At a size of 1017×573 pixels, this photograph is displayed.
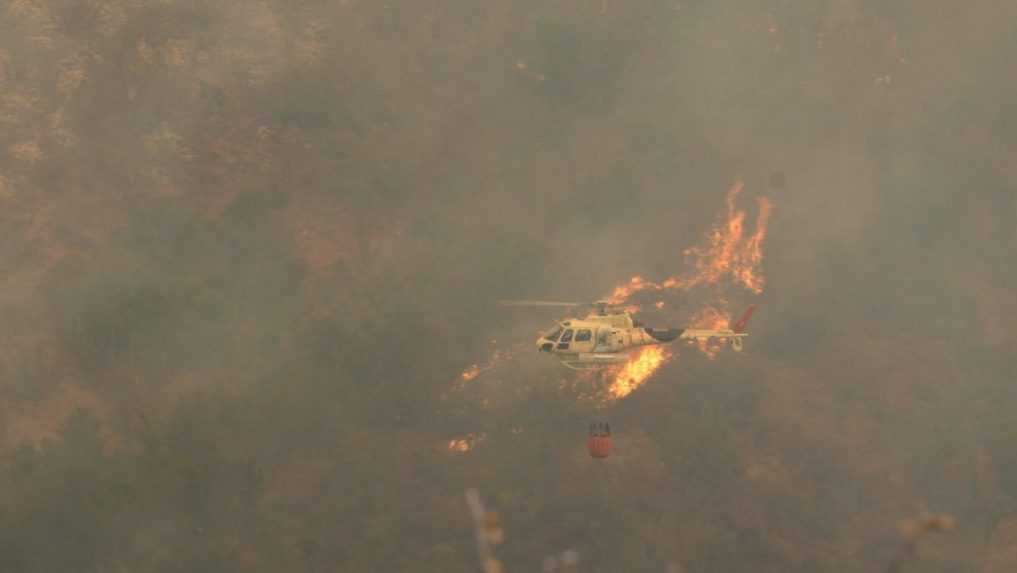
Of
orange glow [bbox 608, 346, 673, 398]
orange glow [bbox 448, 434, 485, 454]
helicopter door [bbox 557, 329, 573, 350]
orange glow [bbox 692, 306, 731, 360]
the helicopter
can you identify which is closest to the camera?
helicopter door [bbox 557, 329, 573, 350]

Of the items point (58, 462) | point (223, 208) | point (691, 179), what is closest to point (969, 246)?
point (691, 179)

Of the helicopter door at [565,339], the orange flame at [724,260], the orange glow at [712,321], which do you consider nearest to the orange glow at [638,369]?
the orange glow at [712,321]

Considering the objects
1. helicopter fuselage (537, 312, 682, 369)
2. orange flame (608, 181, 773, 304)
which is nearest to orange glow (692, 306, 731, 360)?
orange flame (608, 181, 773, 304)

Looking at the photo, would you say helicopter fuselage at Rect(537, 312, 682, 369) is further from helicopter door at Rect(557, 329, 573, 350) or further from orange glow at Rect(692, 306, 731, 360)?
orange glow at Rect(692, 306, 731, 360)

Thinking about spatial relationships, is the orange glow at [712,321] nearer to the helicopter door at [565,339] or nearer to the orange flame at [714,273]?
the orange flame at [714,273]

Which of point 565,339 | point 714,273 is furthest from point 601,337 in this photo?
point 714,273

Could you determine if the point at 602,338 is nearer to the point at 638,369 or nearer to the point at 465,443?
the point at 638,369

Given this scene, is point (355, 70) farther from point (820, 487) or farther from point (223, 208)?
point (820, 487)
